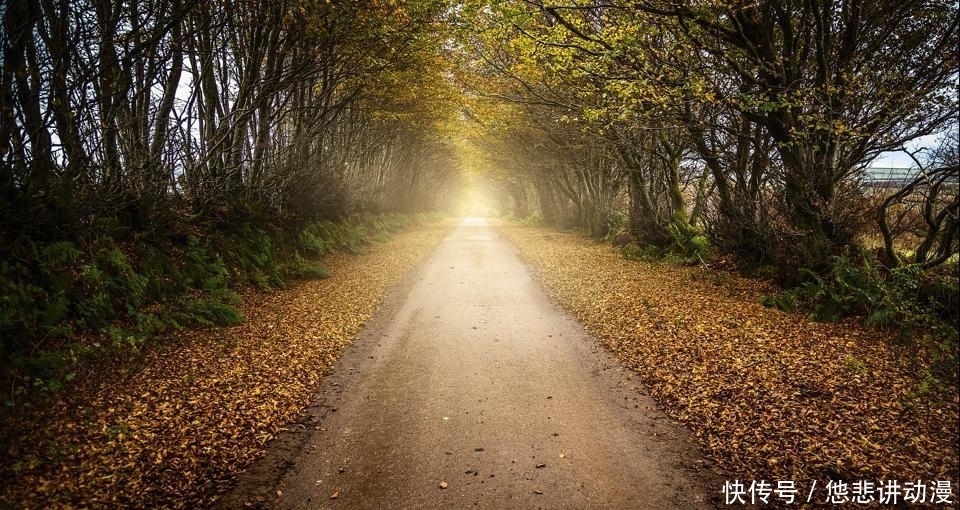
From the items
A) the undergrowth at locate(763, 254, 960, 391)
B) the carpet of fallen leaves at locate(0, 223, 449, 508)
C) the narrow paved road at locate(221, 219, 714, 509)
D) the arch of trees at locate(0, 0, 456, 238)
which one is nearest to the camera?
the carpet of fallen leaves at locate(0, 223, 449, 508)

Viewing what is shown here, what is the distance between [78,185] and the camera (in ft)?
23.0

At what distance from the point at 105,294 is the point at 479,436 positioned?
582 centimetres

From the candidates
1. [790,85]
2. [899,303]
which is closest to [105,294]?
[790,85]

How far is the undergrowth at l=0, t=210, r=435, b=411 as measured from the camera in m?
5.30

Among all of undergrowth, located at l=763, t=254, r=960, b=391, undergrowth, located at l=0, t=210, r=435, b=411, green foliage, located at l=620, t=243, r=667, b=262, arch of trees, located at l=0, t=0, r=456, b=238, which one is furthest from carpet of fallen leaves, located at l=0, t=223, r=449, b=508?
green foliage, located at l=620, t=243, r=667, b=262

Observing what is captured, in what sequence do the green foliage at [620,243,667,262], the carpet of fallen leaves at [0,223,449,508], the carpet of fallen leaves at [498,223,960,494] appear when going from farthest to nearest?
1. the green foliage at [620,243,667,262]
2. the carpet of fallen leaves at [498,223,960,494]
3. the carpet of fallen leaves at [0,223,449,508]

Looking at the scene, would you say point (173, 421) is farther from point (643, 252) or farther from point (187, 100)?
point (643, 252)

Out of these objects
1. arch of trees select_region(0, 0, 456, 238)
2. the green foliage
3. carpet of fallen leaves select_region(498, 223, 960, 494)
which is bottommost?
carpet of fallen leaves select_region(498, 223, 960, 494)

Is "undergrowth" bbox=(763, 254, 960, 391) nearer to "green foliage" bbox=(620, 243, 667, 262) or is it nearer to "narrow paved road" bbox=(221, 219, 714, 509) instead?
"narrow paved road" bbox=(221, 219, 714, 509)

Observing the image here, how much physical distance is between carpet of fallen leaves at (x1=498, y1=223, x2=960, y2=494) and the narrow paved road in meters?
0.52

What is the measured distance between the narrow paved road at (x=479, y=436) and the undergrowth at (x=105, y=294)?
9.21 feet

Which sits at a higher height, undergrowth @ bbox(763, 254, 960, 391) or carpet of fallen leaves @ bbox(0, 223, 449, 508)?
undergrowth @ bbox(763, 254, 960, 391)

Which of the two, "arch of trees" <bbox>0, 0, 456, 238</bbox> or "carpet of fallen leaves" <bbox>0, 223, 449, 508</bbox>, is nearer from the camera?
"carpet of fallen leaves" <bbox>0, 223, 449, 508</bbox>

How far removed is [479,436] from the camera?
16.6 ft
